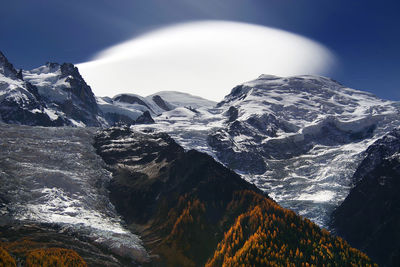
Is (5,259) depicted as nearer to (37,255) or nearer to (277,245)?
(37,255)

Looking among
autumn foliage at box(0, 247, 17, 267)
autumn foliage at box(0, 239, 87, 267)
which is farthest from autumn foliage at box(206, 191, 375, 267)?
autumn foliage at box(0, 247, 17, 267)

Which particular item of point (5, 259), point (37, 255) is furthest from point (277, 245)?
point (5, 259)

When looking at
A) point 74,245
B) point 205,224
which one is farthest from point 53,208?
point 205,224

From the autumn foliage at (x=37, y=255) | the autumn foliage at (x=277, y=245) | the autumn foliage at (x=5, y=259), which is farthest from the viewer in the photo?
the autumn foliage at (x=277, y=245)

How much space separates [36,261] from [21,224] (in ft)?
108

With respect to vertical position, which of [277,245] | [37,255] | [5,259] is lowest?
[5,259]

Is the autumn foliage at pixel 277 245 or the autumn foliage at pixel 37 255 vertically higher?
the autumn foliage at pixel 277 245

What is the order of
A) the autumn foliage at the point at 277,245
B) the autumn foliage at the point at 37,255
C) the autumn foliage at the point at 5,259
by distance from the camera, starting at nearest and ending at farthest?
the autumn foliage at the point at 5,259 → the autumn foliage at the point at 37,255 → the autumn foliage at the point at 277,245

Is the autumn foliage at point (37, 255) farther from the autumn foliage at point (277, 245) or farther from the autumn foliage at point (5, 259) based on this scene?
the autumn foliage at point (277, 245)

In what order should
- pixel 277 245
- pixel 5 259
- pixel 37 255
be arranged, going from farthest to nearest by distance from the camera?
1. pixel 277 245
2. pixel 37 255
3. pixel 5 259

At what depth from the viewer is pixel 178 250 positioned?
6673 inches

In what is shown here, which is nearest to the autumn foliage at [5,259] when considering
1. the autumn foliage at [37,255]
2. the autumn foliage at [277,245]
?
the autumn foliage at [37,255]

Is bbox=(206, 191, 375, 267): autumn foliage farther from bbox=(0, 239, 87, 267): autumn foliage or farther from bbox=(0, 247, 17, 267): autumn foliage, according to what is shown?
bbox=(0, 247, 17, 267): autumn foliage

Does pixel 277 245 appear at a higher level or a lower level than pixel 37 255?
higher
